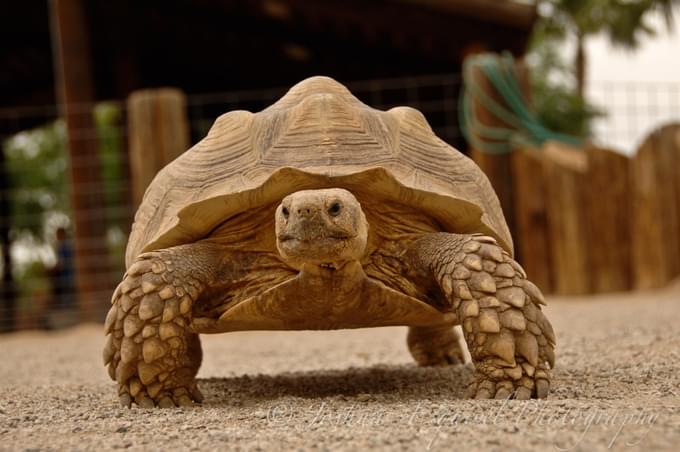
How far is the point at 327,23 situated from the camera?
967 centimetres

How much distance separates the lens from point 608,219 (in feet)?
23.5

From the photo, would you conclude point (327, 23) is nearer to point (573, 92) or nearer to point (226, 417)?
point (226, 417)

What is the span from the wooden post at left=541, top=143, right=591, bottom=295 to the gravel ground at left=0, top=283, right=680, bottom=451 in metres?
1.99

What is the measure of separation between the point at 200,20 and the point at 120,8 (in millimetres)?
942

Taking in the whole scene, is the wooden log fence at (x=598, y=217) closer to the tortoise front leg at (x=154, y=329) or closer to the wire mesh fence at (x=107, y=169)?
the wire mesh fence at (x=107, y=169)

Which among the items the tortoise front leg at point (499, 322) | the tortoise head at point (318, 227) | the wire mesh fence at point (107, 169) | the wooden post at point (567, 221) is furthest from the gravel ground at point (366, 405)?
the wire mesh fence at point (107, 169)

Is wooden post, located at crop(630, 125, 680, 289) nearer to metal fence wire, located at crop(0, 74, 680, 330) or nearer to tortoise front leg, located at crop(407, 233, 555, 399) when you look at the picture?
metal fence wire, located at crop(0, 74, 680, 330)

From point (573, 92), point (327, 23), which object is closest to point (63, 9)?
point (327, 23)

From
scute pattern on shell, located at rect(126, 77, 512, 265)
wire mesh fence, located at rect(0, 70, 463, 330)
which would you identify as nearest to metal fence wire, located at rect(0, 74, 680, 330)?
wire mesh fence, located at rect(0, 70, 463, 330)

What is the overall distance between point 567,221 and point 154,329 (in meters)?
5.01

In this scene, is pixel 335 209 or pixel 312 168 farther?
pixel 312 168

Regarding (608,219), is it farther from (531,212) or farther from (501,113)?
(501,113)

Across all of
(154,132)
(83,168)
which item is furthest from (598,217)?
(83,168)

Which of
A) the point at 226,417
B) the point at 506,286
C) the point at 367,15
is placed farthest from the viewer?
the point at 367,15
